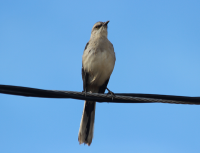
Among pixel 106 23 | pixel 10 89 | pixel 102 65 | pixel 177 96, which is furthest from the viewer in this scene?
pixel 106 23

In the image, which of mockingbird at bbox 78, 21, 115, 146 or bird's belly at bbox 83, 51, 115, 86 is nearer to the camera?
mockingbird at bbox 78, 21, 115, 146

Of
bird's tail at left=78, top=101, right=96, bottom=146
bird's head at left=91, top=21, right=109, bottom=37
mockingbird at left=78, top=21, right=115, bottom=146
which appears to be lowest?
bird's tail at left=78, top=101, right=96, bottom=146

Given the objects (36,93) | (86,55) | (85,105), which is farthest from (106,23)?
(36,93)

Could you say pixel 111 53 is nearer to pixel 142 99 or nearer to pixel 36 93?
pixel 142 99

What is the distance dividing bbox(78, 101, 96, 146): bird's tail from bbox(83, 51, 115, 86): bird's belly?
75cm

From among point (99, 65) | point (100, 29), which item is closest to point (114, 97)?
point (99, 65)

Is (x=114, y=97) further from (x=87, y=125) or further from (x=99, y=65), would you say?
(x=99, y=65)

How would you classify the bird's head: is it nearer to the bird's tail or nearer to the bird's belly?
the bird's belly

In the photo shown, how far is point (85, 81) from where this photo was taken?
7.06 m

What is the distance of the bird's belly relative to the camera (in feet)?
21.6

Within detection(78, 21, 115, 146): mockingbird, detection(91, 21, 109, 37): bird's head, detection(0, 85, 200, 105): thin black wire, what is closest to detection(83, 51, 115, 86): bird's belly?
detection(78, 21, 115, 146): mockingbird

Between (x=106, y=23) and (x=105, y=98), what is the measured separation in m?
3.96

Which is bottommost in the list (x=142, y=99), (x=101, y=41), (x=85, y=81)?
(x=142, y=99)

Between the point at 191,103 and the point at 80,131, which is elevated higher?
the point at 191,103
